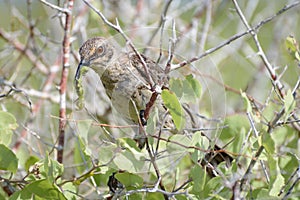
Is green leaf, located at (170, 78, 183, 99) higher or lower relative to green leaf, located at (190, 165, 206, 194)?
higher

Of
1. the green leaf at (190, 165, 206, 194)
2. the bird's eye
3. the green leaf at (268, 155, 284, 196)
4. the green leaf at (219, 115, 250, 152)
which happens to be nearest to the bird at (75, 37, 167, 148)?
the bird's eye

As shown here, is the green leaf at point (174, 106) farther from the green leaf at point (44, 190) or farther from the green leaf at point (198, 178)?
the green leaf at point (44, 190)

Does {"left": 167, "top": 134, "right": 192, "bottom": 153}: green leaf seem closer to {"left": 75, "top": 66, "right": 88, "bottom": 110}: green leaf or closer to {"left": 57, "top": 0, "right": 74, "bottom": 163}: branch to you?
{"left": 75, "top": 66, "right": 88, "bottom": 110}: green leaf

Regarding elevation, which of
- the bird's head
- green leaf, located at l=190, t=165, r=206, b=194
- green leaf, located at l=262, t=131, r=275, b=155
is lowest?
green leaf, located at l=190, t=165, r=206, b=194

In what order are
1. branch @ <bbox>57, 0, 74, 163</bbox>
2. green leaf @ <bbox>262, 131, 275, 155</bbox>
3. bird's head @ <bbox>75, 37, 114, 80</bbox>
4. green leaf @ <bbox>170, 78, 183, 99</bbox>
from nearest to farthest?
green leaf @ <bbox>262, 131, 275, 155</bbox>
green leaf @ <bbox>170, 78, 183, 99</bbox>
bird's head @ <bbox>75, 37, 114, 80</bbox>
branch @ <bbox>57, 0, 74, 163</bbox>

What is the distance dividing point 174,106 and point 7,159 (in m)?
0.55

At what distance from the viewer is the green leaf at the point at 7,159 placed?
1.76 meters

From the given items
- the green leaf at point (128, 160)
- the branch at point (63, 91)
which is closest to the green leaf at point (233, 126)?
the branch at point (63, 91)

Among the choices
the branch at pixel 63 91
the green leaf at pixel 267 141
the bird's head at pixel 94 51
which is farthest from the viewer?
the branch at pixel 63 91

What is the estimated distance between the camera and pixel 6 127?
188 centimetres

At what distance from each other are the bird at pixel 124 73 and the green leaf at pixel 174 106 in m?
0.11

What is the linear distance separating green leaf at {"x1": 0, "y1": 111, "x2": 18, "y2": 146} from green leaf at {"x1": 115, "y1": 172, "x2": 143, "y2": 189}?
43cm

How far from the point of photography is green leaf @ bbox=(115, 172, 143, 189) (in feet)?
5.32

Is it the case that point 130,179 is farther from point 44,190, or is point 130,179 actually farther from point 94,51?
point 94,51
